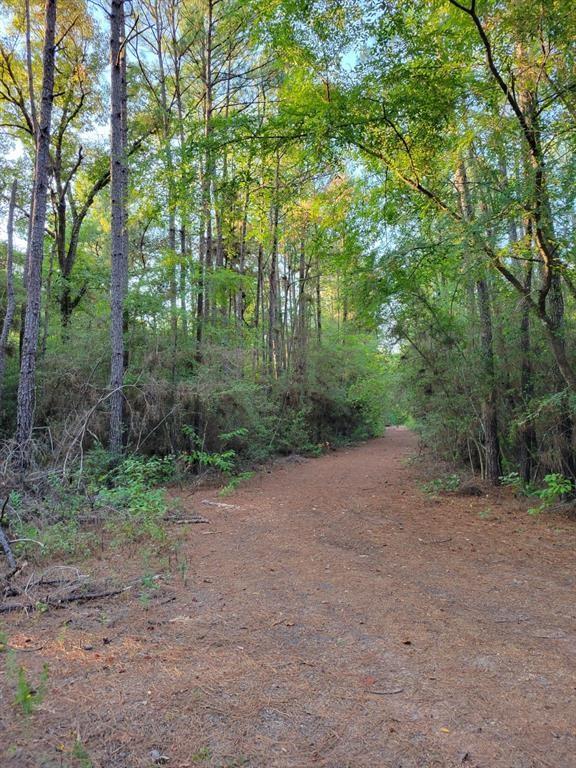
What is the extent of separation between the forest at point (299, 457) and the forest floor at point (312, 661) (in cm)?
2

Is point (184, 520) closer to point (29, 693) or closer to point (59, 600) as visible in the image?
point (59, 600)

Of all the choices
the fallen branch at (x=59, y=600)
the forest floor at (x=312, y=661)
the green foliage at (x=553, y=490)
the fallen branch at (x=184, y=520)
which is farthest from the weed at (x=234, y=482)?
the green foliage at (x=553, y=490)

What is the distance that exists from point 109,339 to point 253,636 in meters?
8.51

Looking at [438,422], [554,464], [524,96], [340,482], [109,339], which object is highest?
[524,96]

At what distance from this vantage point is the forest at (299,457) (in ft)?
8.21

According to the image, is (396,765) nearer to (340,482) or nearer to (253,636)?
(253,636)

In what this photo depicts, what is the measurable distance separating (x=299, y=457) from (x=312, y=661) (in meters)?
12.2

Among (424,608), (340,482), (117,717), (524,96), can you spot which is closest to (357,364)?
(340,482)

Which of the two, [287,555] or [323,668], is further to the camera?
[287,555]

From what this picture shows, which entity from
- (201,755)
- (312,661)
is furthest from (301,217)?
(201,755)

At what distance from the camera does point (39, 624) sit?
343cm

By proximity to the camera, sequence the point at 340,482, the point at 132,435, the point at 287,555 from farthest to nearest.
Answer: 1. the point at 340,482
2. the point at 132,435
3. the point at 287,555

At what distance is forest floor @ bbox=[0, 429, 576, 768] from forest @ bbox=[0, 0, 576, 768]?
0.07 feet

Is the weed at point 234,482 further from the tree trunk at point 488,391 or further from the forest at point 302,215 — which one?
the tree trunk at point 488,391
